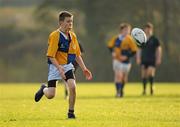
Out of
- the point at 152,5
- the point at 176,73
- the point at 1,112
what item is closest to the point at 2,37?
the point at 152,5

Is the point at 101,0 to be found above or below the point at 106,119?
above

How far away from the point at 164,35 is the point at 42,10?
11.9 m

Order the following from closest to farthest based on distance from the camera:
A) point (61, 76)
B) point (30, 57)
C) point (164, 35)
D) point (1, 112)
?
point (61, 76)
point (1, 112)
point (164, 35)
point (30, 57)

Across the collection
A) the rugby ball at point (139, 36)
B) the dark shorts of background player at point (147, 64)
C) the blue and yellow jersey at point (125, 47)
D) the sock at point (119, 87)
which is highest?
the rugby ball at point (139, 36)

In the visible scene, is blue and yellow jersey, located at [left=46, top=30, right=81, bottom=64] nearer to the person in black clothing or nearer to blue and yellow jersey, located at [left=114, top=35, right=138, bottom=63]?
blue and yellow jersey, located at [left=114, top=35, right=138, bottom=63]

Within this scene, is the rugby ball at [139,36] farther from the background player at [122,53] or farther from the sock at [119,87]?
the sock at [119,87]

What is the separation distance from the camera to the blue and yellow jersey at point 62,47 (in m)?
15.2

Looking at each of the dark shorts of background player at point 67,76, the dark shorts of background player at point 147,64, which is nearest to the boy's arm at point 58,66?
the dark shorts of background player at point 67,76

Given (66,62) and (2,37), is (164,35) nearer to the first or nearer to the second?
(2,37)

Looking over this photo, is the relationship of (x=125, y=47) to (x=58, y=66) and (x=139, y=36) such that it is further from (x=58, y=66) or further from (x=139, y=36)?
(x=58, y=66)

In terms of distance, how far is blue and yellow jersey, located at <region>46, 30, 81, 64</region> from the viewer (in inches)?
598

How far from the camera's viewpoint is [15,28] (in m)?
68.5

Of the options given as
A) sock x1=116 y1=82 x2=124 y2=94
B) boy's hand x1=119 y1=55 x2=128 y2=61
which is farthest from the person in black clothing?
sock x1=116 y1=82 x2=124 y2=94

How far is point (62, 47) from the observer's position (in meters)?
15.3
